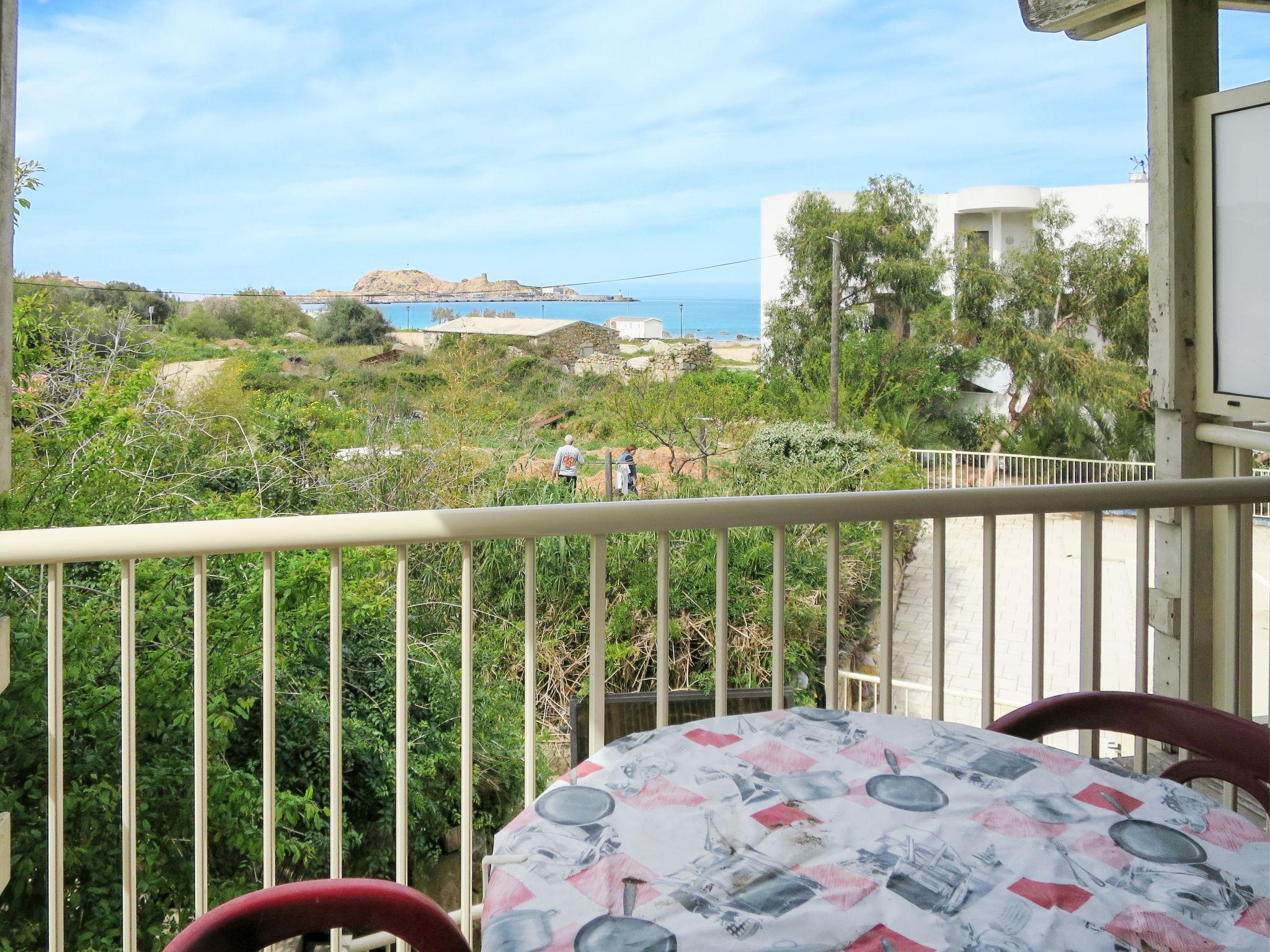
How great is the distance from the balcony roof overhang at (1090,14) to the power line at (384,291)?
8.27 meters

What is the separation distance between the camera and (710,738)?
3.14ft

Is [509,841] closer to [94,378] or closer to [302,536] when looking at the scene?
[302,536]

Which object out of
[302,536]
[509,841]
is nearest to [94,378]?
[302,536]

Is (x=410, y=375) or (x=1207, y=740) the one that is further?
(x=410, y=375)

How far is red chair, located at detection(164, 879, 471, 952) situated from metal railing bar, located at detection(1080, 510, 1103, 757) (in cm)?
112

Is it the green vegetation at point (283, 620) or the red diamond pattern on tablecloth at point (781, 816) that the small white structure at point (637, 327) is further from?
the red diamond pattern on tablecloth at point (781, 816)

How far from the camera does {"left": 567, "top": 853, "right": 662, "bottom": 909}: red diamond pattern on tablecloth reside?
68 cm

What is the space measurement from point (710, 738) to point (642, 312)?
73.6ft

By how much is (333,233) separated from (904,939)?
28552 millimetres

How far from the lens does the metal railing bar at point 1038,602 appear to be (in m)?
1.45

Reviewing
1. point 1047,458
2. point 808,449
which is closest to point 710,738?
point 808,449

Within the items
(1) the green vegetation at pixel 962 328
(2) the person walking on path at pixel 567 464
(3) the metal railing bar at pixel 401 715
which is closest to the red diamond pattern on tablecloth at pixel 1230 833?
(3) the metal railing bar at pixel 401 715

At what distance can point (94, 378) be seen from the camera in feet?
16.8

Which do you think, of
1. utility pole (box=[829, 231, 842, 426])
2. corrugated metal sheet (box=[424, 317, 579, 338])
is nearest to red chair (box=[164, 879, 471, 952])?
utility pole (box=[829, 231, 842, 426])
